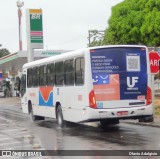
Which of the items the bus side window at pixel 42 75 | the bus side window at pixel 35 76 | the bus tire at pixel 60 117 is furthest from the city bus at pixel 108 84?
the bus side window at pixel 35 76

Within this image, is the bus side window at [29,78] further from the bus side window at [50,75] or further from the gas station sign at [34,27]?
the gas station sign at [34,27]

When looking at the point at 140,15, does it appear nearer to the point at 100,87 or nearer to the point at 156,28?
the point at 156,28

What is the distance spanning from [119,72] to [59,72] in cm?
334

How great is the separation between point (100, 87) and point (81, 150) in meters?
3.99

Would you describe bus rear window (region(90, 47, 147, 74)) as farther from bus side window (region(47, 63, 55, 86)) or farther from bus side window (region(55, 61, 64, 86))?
bus side window (region(47, 63, 55, 86))

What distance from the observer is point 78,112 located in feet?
56.7

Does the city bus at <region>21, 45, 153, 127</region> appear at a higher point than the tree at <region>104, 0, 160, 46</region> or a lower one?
lower

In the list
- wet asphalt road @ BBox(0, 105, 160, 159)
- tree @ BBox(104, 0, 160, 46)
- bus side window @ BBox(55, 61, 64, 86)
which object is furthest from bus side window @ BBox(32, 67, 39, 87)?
tree @ BBox(104, 0, 160, 46)

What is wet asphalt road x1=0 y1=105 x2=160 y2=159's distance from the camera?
1352 centimetres

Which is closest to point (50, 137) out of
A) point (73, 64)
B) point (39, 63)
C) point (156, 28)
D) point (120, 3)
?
point (73, 64)

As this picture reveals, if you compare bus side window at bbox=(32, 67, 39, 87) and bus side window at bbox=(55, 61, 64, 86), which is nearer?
bus side window at bbox=(55, 61, 64, 86)

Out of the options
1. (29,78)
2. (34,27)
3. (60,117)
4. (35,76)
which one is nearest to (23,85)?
(29,78)

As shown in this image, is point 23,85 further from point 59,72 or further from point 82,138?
point 82,138

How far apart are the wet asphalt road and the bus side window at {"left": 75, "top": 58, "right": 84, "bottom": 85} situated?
5.98 feet
